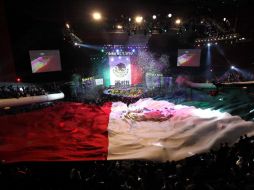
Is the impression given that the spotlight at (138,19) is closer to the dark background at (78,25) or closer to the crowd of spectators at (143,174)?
the dark background at (78,25)

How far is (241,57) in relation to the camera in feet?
30.6

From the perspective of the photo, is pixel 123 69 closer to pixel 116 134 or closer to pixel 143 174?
pixel 116 134

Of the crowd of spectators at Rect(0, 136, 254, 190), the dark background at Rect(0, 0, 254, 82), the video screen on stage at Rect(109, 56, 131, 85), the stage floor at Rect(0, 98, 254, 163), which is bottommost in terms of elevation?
the crowd of spectators at Rect(0, 136, 254, 190)

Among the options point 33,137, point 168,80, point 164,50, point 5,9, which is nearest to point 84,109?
point 33,137

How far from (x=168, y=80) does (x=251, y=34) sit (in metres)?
3.82

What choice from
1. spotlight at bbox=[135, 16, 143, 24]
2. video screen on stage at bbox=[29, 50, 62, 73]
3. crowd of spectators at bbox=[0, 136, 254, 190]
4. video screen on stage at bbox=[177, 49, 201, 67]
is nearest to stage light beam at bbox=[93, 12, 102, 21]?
spotlight at bbox=[135, 16, 143, 24]

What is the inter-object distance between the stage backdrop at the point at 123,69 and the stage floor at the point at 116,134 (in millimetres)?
5370

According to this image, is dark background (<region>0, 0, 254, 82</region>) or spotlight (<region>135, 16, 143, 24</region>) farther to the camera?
spotlight (<region>135, 16, 143, 24</region>)

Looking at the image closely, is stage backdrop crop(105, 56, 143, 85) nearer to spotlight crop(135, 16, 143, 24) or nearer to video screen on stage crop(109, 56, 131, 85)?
video screen on stage crop(109, 56, 131, 85)

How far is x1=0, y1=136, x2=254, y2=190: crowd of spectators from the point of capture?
7.92 ft

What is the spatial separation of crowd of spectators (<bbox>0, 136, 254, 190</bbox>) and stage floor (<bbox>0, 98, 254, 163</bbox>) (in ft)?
0.50

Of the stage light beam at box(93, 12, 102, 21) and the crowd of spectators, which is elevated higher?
the stage light beam at box(93, 12, 102, 21)

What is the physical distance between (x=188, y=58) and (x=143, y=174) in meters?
9.05

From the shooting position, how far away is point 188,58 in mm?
10703
